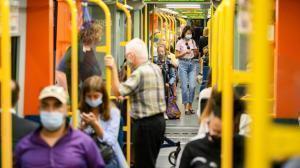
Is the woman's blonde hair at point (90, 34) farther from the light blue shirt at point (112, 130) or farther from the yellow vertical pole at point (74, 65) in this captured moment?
the yellow vertical pole at point (74, 65)

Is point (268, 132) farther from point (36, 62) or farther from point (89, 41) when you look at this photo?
point (89, 41)

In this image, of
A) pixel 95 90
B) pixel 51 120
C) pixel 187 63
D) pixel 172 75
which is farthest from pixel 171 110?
pixel 51 120

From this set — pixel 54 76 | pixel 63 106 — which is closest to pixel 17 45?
pixel 54 76

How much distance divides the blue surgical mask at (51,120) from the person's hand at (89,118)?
115 cm

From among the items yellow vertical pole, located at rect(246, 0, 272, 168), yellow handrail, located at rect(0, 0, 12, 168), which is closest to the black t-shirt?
yellow handrail, located at rect(0, 0, 12, 168)

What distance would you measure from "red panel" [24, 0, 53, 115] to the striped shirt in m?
1.29

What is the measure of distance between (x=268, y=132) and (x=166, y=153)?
888 centimetres

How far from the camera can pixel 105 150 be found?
5535 mm

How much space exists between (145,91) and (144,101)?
11 centimetres

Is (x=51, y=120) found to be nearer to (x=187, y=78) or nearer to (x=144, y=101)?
(x=144, y=101)

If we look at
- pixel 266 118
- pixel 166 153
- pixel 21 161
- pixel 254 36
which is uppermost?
pixel 254 36

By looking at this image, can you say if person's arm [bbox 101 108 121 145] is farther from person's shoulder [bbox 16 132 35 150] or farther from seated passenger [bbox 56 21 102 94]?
person's shoulder [bbox 16 132 35 150]

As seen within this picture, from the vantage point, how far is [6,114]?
3.57 metres

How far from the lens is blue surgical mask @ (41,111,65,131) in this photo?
4320 mm
